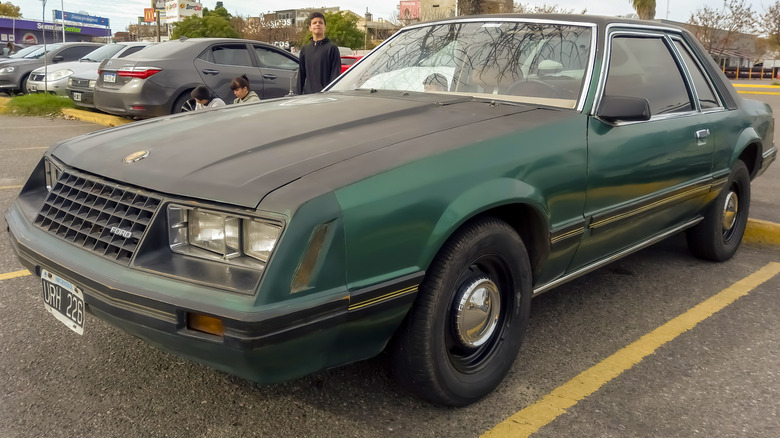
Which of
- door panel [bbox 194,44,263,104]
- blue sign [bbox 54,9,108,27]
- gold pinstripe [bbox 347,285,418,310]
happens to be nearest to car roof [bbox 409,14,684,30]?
gold pinstripe [bbox 347,285,418,310]

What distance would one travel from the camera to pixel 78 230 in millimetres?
2363

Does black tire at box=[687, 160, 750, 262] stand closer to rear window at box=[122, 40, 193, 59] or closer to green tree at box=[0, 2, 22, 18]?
rear window at box=[122, 40, 193, 59]

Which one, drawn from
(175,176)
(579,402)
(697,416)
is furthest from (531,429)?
(175,176)

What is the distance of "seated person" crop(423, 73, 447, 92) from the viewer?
3.55m

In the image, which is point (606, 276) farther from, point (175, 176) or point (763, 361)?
point (175, 176)

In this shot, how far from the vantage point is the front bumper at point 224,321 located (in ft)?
6.36

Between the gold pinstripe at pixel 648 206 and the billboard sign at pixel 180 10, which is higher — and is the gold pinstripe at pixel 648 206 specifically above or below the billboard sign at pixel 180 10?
below

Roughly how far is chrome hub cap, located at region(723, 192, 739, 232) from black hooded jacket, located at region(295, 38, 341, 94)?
145 inches

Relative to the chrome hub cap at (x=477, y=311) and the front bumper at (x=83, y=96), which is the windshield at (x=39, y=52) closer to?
the front bumper at (x=83, y=96)

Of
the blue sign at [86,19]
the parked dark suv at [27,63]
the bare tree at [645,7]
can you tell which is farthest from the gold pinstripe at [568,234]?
the blue sign at [86,19]

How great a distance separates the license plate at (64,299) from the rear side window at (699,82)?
3508mm

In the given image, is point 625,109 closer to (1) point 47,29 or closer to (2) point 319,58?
(2) point 319,58

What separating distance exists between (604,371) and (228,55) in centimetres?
852

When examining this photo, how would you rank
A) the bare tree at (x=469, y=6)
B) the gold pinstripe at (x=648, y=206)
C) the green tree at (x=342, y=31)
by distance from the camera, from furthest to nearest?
the green tree at (x=342, y=31), the bare tree at (x=469, y=6), the gold pinstripe at (x=648, y=206)
